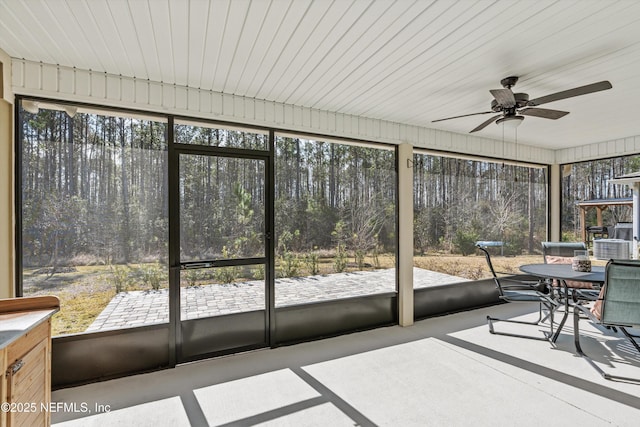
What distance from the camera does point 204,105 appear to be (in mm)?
3160

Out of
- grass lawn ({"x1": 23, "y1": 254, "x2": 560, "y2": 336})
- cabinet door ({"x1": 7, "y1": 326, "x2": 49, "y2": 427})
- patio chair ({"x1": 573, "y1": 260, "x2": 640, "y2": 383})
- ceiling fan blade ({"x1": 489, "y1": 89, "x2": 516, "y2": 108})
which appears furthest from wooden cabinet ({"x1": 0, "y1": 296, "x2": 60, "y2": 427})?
patio chair ({"x1": 573, "y1": 260, "x2": 640, "y2": 383})

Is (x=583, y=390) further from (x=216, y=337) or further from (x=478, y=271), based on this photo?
(x=216, y=337)

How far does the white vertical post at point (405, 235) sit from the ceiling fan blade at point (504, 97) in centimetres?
165

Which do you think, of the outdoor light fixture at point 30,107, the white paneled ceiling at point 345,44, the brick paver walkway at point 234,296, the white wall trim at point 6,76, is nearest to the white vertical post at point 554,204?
the white paneled ceiling at point 345,44

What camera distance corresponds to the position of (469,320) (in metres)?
4.39

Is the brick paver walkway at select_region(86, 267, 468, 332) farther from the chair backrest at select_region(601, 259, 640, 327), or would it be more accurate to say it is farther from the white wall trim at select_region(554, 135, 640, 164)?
the white wall trim at select_region(554, 135, 640, 164)

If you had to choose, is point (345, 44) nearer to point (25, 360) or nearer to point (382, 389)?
point (25, 360)

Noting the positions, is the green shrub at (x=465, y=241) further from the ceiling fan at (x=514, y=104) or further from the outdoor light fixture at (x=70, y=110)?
the outdoor light fixture at (x=70, y=110)

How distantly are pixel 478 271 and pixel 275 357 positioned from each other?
362 cm

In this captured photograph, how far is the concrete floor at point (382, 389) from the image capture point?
2.25m

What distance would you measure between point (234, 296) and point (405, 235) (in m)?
2.39

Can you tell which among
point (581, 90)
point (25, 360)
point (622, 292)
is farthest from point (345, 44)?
point (622, 292)

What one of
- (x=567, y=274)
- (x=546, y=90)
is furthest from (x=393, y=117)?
(x=567, y=274)

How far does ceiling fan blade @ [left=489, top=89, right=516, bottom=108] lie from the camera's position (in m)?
2.49
